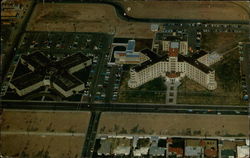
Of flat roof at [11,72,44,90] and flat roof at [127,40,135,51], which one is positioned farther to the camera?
flat roof at [127,40,135,51]

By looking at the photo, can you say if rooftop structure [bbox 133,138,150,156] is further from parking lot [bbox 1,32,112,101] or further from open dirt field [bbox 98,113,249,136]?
parking lot [bbox 1,32,112,101]

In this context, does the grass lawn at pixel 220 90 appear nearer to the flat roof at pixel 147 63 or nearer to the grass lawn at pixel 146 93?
the grass lawn at pixel 146 93

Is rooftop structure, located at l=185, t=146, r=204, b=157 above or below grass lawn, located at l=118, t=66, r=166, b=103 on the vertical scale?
below

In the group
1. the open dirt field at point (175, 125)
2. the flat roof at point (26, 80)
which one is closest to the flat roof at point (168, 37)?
the open dirt field at point (175, 125)

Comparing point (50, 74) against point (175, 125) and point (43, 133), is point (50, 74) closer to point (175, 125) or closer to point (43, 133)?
point (43, 133)

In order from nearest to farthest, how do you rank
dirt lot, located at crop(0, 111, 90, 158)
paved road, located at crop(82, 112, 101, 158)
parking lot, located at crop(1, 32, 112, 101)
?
paved road, located at crop(82, 112, 101, 158)
dirt lot, located at crop(0, 111, 90, 158)
parking lot, located at crop(1, 32, 112, 101)

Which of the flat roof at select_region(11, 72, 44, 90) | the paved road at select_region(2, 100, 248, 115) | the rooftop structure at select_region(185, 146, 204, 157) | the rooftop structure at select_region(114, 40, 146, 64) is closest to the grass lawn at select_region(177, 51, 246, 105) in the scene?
the paved road at select_region(2, 100, 248, 115)

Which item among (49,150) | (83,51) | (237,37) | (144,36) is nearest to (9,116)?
(49,150)
